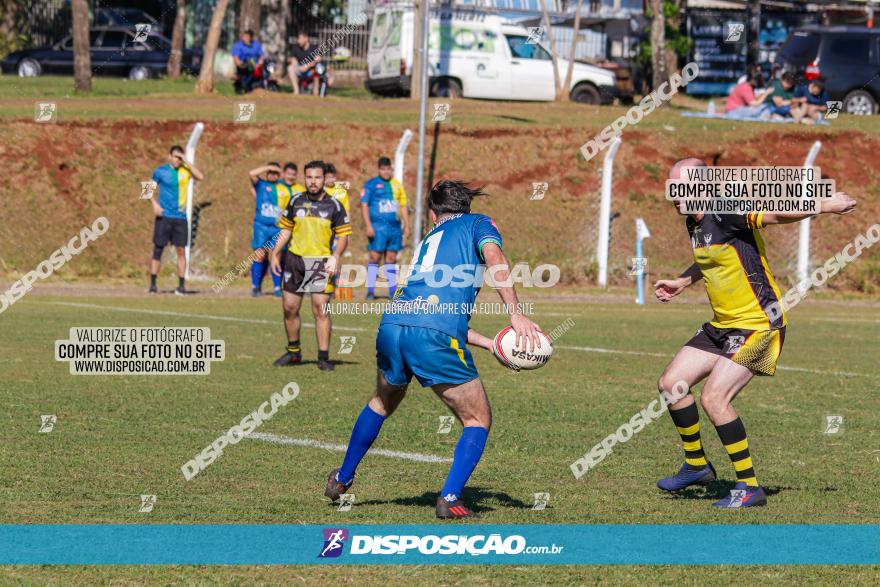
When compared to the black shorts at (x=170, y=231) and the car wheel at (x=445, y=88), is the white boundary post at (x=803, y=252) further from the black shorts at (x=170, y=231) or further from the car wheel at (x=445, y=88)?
the black shorts at (x=170, y=231)

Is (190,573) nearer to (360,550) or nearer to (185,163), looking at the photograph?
(360,550)

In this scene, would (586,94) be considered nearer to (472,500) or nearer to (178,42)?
(178,42)

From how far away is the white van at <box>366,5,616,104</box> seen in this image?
33594mm

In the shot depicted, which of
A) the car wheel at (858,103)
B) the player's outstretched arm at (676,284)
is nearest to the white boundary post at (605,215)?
the car wheel at (858,103)

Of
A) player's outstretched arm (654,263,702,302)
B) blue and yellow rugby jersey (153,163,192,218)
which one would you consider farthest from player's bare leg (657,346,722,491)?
blue and yellow rugby jersey (153,163,192,218)

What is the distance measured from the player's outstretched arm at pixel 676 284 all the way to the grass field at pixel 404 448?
1.22 metres

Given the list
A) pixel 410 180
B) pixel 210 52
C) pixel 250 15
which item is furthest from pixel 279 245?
pixel 250 15

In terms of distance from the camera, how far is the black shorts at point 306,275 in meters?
13.6

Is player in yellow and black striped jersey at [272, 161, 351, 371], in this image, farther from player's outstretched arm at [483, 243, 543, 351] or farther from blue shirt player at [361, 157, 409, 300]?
blue shirt player at [361, 157, 409, 300]

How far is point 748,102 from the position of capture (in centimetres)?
3170

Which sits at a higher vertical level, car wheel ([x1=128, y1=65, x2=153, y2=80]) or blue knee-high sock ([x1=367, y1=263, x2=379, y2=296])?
car wheel ([x1=128, y1=65, x2=153, y2=80])

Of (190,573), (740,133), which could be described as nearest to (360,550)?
(190,573)

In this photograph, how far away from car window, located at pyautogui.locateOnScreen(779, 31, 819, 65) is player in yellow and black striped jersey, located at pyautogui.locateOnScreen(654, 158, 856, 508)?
2776 centimetres

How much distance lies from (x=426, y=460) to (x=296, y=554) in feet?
9.42
